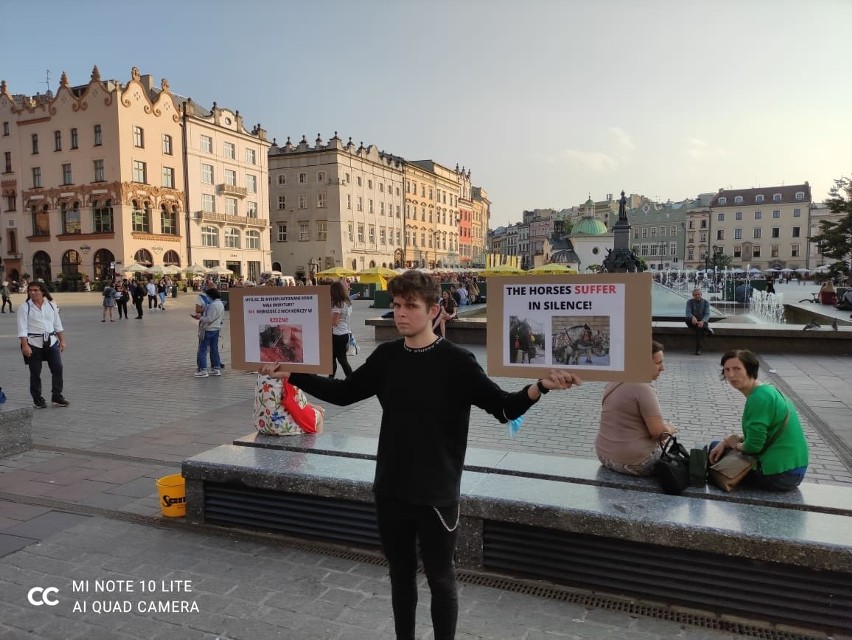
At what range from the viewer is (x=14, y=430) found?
6441 millimetres

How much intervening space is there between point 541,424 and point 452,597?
533cm

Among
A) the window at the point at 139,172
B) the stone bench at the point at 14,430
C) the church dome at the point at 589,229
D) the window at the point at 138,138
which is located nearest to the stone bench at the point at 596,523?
the stone bench at the point at 14,430

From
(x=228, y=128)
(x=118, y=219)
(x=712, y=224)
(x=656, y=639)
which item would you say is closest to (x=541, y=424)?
(x=656, y=639)

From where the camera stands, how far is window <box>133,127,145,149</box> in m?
47.7

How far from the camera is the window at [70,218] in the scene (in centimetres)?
4888

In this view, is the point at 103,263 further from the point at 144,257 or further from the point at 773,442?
the point at 773,442

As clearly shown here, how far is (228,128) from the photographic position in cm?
5566

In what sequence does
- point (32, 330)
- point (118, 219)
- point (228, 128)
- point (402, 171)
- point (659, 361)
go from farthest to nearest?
point (402, 171) < point (228, 128) < point (118, 219) < point (32, 330) < point (659, 361)

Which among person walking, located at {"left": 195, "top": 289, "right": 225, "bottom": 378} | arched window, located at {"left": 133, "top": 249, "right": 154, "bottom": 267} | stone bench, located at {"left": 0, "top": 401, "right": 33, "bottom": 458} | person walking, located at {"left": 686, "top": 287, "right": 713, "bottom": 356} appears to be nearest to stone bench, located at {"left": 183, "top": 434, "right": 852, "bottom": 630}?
stone bench, located at {"left": 0, "top": 401, "right": 33, "bottom": 458}

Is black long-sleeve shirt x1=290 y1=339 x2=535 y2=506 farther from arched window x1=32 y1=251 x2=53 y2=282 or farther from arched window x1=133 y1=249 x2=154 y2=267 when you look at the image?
arched window x1=32 y1=251 x2=53 y2=282

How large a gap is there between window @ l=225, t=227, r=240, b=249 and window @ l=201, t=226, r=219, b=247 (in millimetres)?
1125

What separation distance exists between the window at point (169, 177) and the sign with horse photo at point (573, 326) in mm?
53750

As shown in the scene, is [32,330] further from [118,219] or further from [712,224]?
[712,224]

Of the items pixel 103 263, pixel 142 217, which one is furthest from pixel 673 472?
pixel 103 263
